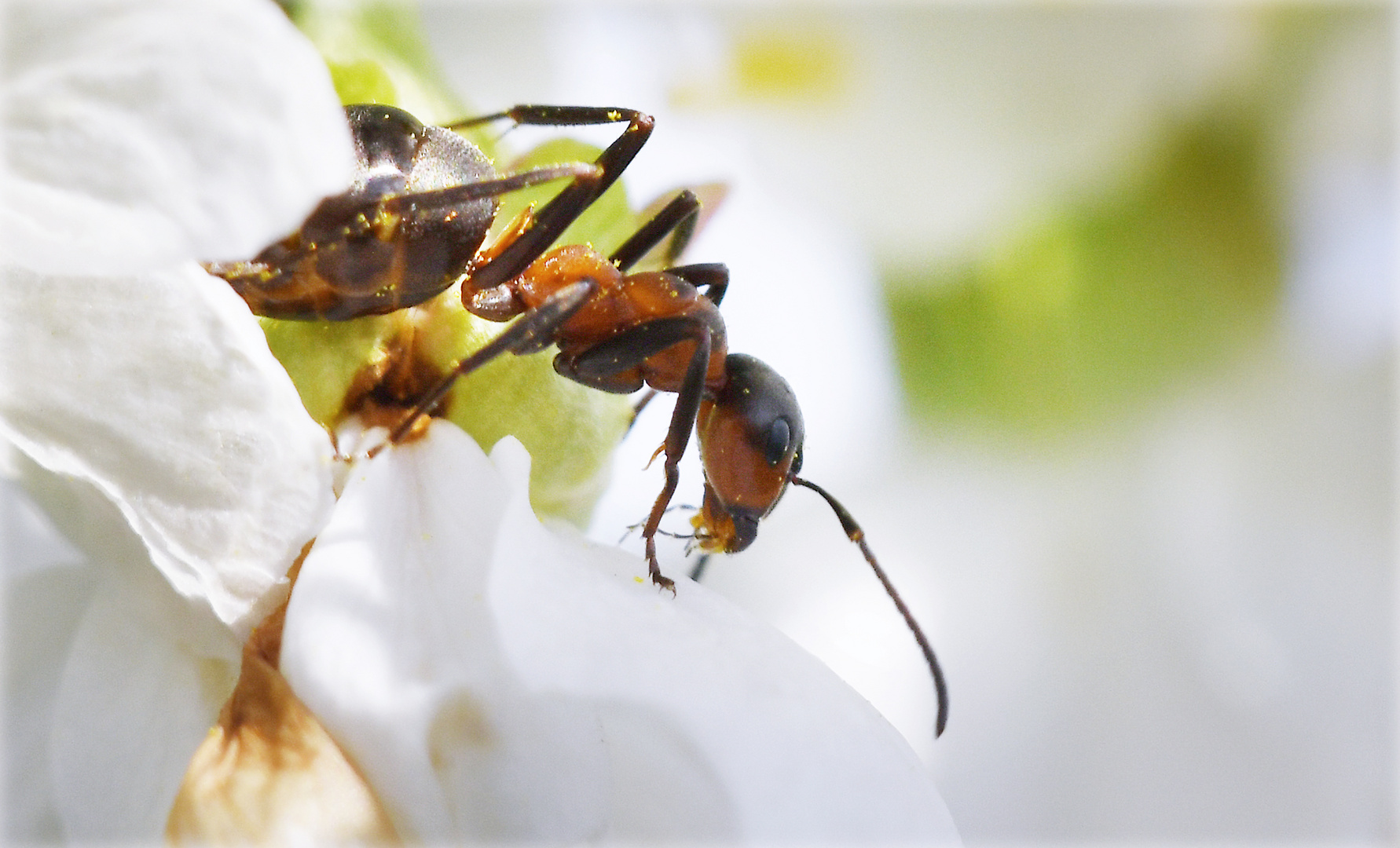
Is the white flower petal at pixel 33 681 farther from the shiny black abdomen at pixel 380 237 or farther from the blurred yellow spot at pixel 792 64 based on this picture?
the blurred yellow spot at pixel 792 64

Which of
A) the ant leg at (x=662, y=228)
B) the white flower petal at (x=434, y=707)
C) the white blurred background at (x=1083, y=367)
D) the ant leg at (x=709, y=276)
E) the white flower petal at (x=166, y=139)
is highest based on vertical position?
the white flower petal at (x=166, y=139)

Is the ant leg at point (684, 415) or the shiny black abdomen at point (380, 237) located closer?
the shiny black abdomen at point (380, 237)

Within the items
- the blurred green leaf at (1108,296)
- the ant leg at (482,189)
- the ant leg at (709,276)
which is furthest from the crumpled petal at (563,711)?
the blurred green leaf at (1108,296)

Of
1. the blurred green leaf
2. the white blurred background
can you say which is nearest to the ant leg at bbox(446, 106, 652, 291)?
the white blurred background

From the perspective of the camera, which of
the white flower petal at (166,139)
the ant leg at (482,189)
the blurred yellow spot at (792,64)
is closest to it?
Result: the white flower petal at (166,139)

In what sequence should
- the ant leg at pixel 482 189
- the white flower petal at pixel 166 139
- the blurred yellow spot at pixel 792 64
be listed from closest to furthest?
the white flower petal at pixel 166 139 < the ant leg at pixel 482 189 < the blurred yellow spot at pixel 792 64

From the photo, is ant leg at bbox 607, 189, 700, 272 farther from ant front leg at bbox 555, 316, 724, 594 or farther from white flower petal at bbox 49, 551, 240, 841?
white flower petal at bbox 49, 551, 240, 841

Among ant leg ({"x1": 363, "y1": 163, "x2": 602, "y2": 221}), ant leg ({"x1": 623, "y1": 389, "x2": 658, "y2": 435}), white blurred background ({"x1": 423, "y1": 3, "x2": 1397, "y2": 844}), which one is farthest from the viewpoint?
white blurred background ({"x1": 423, "y1": 3, "x2": 1397, "y2": 844})
